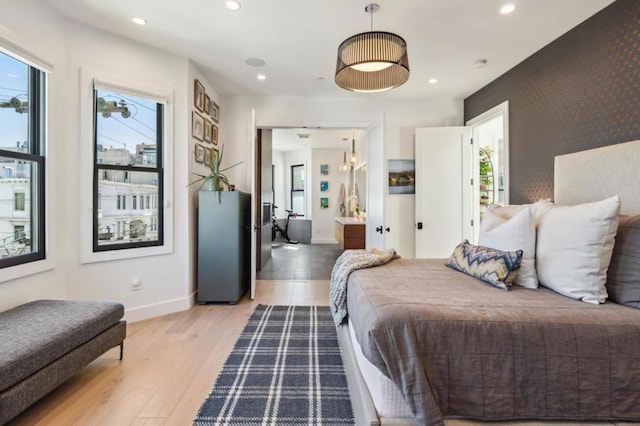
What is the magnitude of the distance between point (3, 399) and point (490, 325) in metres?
2.24

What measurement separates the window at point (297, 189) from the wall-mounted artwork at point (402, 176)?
538 centimetres

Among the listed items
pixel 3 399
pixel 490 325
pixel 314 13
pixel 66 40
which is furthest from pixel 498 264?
pixel 66 40

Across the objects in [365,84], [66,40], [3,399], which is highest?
[66,40]

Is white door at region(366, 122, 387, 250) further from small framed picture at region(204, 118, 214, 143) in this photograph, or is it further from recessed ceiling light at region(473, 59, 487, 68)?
small framed picture at region(204, 118, 214, 143)

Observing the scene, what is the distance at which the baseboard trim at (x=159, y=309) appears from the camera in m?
3.01

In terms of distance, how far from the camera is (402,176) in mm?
4410

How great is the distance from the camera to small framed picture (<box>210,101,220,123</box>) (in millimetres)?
4008

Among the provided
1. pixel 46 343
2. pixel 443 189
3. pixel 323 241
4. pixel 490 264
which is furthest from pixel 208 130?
pixel 323 241

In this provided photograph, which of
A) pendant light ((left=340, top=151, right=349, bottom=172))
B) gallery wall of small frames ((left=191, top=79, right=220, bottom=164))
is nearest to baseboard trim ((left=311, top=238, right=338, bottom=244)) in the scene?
pendant light ((left=340, top=151, right=349, bottom=172))

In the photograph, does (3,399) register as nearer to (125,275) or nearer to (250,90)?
(125,275)

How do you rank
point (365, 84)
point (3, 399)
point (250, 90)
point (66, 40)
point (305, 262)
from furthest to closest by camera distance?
point (305, 262) → point (250, 90) → point (66, 40) → point (365, 84) → point (3, 399)

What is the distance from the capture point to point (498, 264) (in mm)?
1848

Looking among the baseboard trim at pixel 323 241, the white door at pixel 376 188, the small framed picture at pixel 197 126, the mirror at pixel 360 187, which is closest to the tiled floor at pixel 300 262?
the baseboard trim at pixel 323 241

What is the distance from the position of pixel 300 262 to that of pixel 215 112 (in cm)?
323
